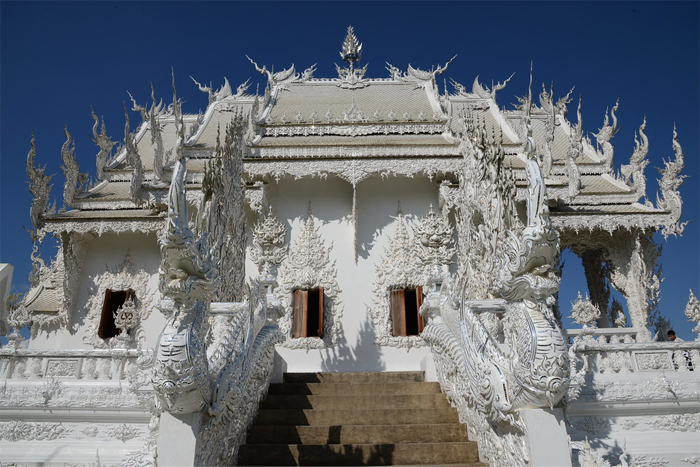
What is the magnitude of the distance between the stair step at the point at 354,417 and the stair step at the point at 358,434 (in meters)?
0.19

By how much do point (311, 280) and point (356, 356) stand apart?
60.2 inches

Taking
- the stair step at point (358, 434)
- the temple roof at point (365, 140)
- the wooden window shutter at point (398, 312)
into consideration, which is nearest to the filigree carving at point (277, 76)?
the temple roof at point (365, 140)

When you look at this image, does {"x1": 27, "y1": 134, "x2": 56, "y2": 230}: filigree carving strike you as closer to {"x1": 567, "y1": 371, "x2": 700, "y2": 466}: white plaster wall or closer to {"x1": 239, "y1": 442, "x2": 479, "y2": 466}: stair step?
{"x1": 239, "y1": 442, "x2": 479, "y2": 466}: stair step

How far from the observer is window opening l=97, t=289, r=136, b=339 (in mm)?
8484

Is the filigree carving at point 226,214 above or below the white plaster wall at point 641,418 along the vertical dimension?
above

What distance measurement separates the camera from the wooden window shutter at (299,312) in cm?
802

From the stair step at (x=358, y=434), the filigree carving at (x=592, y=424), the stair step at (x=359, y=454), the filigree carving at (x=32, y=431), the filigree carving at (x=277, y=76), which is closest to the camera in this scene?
the stair step at (x=359, y=454)

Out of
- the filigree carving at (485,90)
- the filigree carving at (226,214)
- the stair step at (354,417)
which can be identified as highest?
the filigree carving at (485,90)

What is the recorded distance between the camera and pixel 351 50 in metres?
13.2

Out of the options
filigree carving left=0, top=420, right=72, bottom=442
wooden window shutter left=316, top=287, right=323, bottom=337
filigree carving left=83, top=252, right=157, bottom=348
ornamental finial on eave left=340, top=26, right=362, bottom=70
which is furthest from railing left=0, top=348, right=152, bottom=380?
ornamental finial on eave left=340, top=26, right=362, bottom=70

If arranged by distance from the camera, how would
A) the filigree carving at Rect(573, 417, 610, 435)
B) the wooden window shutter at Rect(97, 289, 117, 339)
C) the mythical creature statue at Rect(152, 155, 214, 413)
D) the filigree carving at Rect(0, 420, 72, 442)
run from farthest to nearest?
1. the wooden window shutter at Rect(97, 289, 117, 339)
2. the filigree carving at Rect(0, 420, 72, 442)
3. the filigree carving at Rect(573, 417, 610, 435)
4. the mythical creature statue at Rect(152, 155, 214, 413)

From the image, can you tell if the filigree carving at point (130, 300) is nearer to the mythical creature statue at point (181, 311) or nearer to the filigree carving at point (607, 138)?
the mythical creature statue at point (181, 311)

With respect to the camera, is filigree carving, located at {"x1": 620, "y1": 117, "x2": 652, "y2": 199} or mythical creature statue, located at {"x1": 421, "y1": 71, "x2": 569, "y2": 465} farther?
filigree carving, located at {"x1": 620, "y1": 117, "x2": 652, "y2": 199}

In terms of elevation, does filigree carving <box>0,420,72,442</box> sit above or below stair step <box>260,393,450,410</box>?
below
